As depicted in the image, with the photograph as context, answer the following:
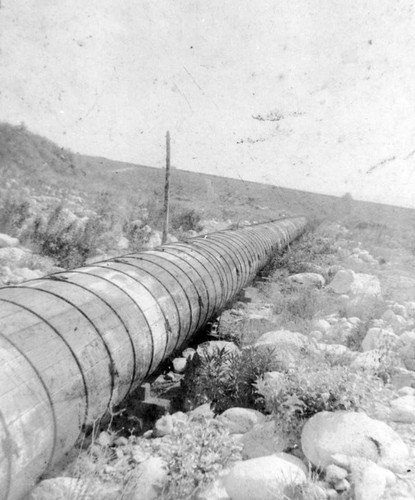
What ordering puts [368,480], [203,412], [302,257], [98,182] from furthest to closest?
[98,182], [302,257], [203,412], [368,480]

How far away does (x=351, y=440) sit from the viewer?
3.32 meters

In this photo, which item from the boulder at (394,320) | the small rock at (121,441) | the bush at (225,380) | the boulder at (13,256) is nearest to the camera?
the small rock at (121,441)

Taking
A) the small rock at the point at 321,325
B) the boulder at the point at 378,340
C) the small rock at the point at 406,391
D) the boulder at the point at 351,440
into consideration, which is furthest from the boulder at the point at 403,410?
the small rock at the point at 321,325

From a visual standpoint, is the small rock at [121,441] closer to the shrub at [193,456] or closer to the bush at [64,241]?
the shrub at [193,456]

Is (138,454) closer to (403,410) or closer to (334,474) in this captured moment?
(334,474)

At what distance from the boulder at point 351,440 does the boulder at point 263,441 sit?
0.23m

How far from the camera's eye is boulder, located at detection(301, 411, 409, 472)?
321 centimetres

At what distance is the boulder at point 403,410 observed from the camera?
4012mm

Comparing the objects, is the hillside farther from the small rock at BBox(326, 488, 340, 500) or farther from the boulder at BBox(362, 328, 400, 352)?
the small rock at BBox(326, 488, 340, 500)

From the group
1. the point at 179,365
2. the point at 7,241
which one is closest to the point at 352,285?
the point at 179,365

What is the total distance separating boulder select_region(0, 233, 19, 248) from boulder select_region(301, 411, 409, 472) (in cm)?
959

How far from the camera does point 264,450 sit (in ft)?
11.6

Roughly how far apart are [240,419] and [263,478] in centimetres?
118

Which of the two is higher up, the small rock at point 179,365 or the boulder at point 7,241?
the boulder at point 7,241
